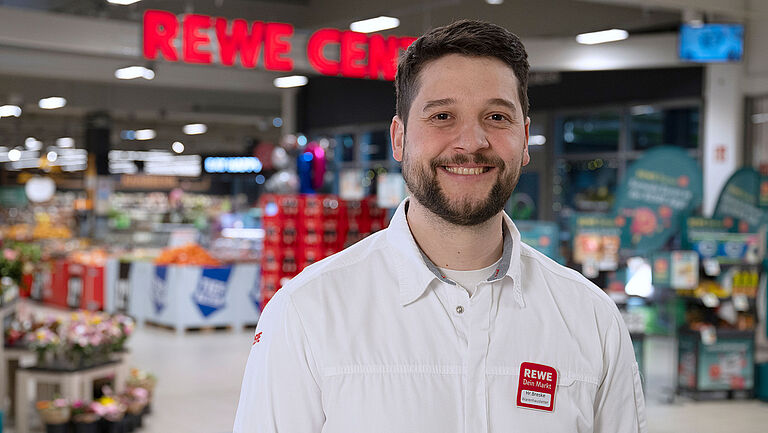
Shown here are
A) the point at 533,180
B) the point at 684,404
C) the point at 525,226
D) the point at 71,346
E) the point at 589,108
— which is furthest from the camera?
the point at 533,180

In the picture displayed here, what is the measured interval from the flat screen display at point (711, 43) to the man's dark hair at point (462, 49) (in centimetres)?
979

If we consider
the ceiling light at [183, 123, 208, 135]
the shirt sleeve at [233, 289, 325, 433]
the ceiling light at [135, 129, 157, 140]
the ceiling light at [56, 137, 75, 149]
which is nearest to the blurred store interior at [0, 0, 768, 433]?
the ceiling light at [183, 123, 208, 135]

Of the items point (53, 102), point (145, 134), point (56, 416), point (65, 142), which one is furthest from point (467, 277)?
point (65, 142)

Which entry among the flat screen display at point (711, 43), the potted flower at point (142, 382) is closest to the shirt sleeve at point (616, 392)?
the potted flower at point (142, 382)

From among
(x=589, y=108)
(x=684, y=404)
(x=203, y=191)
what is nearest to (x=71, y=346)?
(x=684, y=404)

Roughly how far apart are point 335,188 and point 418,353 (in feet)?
53.7

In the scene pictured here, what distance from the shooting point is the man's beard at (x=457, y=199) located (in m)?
1.61

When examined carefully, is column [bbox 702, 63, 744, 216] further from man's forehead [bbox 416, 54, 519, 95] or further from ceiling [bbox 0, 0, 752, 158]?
man's forehead [bbox 416, 54, 519, 95]

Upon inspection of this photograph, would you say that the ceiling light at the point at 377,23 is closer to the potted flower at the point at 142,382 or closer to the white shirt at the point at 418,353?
the potted flower at the point at 142,382

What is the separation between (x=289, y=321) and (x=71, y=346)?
5.27m

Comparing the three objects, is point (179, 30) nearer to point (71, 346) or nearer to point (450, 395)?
point (71, 346)

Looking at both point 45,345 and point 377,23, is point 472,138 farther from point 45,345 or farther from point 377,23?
point 377,23

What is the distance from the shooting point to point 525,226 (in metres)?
8.93

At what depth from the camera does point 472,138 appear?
159cm
